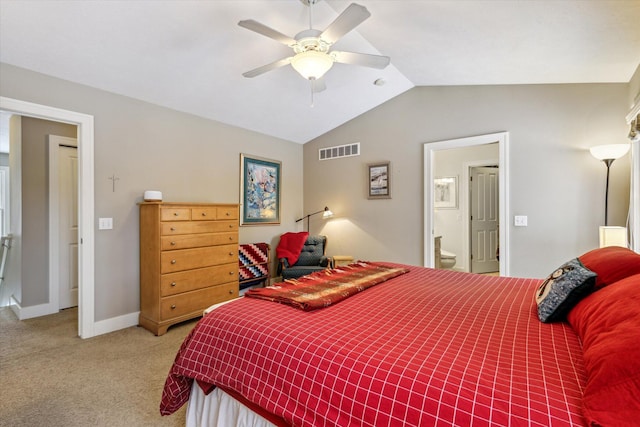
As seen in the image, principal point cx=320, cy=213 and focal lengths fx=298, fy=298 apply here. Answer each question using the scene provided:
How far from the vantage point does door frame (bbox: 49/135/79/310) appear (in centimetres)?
355

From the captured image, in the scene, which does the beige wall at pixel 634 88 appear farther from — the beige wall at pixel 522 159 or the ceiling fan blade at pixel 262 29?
the ceiling fan blade at pixel 262 29

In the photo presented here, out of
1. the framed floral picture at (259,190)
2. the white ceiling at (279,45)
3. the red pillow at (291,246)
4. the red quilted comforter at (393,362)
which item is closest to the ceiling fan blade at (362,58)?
the white ceiling at (279,45)

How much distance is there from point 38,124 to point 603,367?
5.04m

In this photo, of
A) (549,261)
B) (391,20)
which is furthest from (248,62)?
(549,261)

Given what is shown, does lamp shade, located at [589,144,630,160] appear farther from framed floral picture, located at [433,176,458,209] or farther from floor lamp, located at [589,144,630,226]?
framed floral picture, located at [433,176,458,209]

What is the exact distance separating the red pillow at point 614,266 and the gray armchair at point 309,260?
3006 mm

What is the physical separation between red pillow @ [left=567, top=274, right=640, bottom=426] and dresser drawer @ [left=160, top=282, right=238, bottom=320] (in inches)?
123

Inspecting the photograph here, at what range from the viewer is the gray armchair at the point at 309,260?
411cm

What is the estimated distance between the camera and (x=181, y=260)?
3.05 metres

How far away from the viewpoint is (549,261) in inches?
125

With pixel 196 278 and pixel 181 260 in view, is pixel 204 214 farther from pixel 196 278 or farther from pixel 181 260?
pixel 196 278

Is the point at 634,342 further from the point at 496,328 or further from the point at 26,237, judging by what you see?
the point at 26,237

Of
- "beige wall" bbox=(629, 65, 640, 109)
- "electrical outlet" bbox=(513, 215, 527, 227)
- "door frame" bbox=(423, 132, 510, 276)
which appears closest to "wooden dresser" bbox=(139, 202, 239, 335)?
"door frame" bbox=(423, 132, 510, 276)

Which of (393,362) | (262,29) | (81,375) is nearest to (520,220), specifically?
(393,362)
